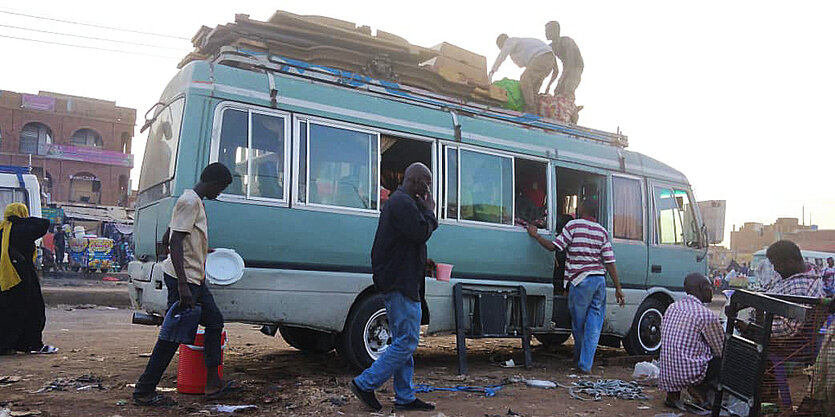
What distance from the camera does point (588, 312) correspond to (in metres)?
7.02

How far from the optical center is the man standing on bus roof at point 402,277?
182 inches

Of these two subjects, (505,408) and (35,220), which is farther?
(35,220)

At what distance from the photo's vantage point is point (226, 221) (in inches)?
208

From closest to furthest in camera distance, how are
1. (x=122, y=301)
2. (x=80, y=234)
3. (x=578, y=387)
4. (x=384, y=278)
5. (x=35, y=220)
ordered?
(x=384, y=278)
(x=578, y=387)
(x=35, y=220)
(x=122, y=301)
(x=80, y=234)

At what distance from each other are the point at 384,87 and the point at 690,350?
3736 millimetres

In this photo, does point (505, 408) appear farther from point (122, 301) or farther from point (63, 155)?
point (63, 155)

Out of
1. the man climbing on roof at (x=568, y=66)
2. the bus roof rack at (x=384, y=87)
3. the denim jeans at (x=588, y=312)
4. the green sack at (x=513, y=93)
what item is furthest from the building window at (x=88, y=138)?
the denim jeans at (x=588, y=312)

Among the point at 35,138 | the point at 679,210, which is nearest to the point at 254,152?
the point at 679,210

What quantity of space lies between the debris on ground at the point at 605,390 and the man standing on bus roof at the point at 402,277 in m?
1.58

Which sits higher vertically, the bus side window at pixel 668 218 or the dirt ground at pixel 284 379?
the bus side window at pixel 668 218

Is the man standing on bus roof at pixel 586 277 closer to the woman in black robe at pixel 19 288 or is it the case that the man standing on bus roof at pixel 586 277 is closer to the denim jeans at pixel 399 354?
the denim jeans at pixel 399 354

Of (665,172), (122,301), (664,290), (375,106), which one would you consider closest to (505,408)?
(375,106)

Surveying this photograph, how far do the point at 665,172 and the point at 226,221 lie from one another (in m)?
5.92

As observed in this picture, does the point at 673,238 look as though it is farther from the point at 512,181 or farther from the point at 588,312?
Answer: the point at 512,181
